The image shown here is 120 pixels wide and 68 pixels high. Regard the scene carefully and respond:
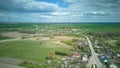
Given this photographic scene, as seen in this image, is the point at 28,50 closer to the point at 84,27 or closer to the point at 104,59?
the point at 84,27

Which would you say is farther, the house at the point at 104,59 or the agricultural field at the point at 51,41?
the agricultural field at the point at 51,41

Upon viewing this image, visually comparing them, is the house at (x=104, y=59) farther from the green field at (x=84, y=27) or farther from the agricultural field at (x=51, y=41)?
the green field at (x=84, y=27)

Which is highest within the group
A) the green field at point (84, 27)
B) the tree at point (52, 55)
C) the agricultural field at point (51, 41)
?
the green field at point (84, 27)

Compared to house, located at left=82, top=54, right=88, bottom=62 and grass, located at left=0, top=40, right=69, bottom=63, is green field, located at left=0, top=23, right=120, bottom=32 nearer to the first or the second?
grass, located at left=0, top=40, right=69, bottom=63

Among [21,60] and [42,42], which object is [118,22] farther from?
[21,60]

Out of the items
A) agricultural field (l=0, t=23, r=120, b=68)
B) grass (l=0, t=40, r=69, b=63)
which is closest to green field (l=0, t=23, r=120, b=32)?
agricultural field (l=0, t=23, r=120, b=68)

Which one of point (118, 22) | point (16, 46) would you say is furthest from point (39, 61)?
point (118, 22)

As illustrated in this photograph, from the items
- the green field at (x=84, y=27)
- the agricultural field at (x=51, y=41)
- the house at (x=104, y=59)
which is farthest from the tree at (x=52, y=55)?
the house at (x=104, y=59)
